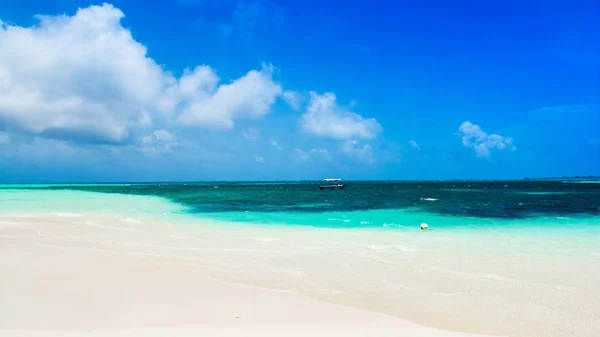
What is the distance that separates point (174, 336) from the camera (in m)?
4.45

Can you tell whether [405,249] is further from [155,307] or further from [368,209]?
[368,209]

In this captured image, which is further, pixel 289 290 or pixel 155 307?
pixel 289 290

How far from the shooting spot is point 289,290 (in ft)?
21.8

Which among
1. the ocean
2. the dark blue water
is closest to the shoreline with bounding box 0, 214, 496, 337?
the ocean

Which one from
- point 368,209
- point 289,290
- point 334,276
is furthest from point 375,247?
point 368,209

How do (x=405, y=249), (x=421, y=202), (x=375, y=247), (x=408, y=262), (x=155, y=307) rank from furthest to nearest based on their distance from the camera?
1. (x=421, y=202)
2. (x=375, y=247)
3. (x=405, y=249)
4. (x=408, y=262)
5. (x=155, y=307)

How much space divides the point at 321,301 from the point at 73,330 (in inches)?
142

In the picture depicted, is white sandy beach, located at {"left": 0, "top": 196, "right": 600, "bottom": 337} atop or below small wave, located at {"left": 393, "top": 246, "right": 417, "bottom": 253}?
atop

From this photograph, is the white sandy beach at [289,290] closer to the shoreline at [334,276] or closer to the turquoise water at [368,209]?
the shoreline at [334,276]

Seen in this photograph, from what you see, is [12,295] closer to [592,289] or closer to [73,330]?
[73,330]

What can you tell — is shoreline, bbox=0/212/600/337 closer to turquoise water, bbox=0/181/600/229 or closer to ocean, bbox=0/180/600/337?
ocean, bbox=0/180/600/337

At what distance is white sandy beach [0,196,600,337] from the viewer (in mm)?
4953

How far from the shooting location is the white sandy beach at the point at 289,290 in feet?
16.3

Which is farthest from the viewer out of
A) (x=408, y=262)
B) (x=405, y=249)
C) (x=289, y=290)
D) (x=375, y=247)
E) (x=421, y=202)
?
(x=421, y=202)
